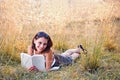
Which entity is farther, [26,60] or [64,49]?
[64,49]

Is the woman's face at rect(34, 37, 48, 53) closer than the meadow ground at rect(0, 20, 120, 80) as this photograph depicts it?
No

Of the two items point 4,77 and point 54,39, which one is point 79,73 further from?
point 54,39

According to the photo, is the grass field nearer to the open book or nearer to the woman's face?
the open book

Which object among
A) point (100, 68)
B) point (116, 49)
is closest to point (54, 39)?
point (116, 49)

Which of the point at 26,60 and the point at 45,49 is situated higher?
the point at 45,49

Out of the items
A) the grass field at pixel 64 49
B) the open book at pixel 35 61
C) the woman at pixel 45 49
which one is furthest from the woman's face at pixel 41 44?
the grass field at pixel 64 49

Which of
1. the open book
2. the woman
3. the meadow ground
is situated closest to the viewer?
the meadow ground

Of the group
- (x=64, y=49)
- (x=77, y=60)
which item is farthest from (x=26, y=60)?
(x=64, y=49)

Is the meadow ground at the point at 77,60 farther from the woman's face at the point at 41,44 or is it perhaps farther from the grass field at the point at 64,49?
the woman's face at the point at 41,44

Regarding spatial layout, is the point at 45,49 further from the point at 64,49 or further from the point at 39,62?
the point at 64,49

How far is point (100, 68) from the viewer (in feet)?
14.8

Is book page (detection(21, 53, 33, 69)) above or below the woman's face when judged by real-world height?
below

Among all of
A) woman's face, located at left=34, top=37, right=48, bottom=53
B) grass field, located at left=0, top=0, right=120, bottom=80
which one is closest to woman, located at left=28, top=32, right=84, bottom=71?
woman's face, located at left=34, top=37, right=48, bottom=53

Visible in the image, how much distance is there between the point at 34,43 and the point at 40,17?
1.66 m
